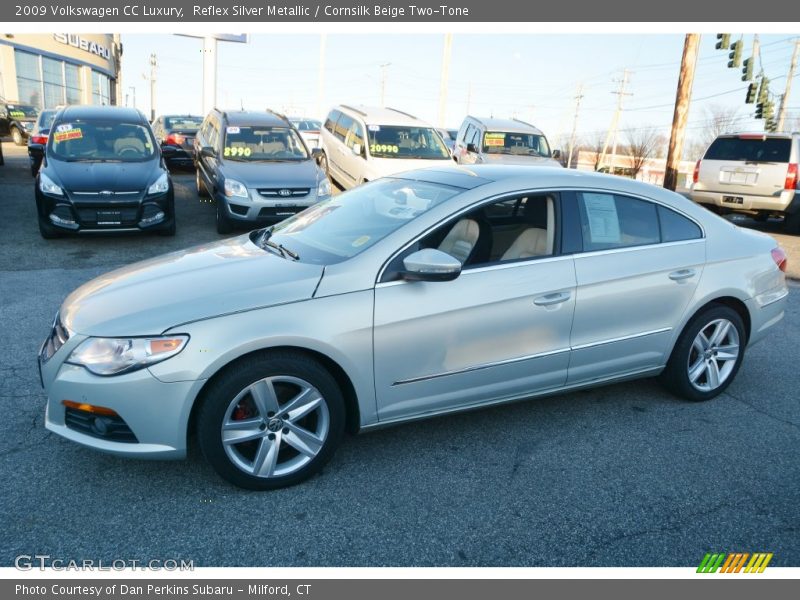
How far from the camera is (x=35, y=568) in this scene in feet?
8.40

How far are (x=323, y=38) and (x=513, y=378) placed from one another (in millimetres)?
43729

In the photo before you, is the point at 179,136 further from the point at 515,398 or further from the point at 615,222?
the point at 515,398

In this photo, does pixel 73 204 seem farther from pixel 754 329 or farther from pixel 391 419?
pixel 754 329

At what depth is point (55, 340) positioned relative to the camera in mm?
3166

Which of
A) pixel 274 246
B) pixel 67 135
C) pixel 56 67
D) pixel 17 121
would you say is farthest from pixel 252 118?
pixel 56 67

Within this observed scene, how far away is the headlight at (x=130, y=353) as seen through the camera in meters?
2.83

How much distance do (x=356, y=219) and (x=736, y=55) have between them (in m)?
16.9

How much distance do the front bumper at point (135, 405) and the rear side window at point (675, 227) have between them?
9.93 ft

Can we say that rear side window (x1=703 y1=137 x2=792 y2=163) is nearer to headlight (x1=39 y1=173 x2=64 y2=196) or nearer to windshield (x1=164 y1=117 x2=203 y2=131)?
headlight (x1=39 y1=173 x2=64 y2=196)

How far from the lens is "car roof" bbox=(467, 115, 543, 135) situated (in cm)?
1496

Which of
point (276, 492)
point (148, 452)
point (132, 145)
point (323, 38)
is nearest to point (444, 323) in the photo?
point (276, 492)

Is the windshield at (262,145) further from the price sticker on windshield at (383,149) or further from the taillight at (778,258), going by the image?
the taillight at (778,258)

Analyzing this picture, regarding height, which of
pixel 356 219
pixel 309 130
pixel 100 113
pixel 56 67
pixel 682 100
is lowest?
pixel 356 219

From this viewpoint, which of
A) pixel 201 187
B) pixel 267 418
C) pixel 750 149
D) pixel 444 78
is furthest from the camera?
pixel 444 78
